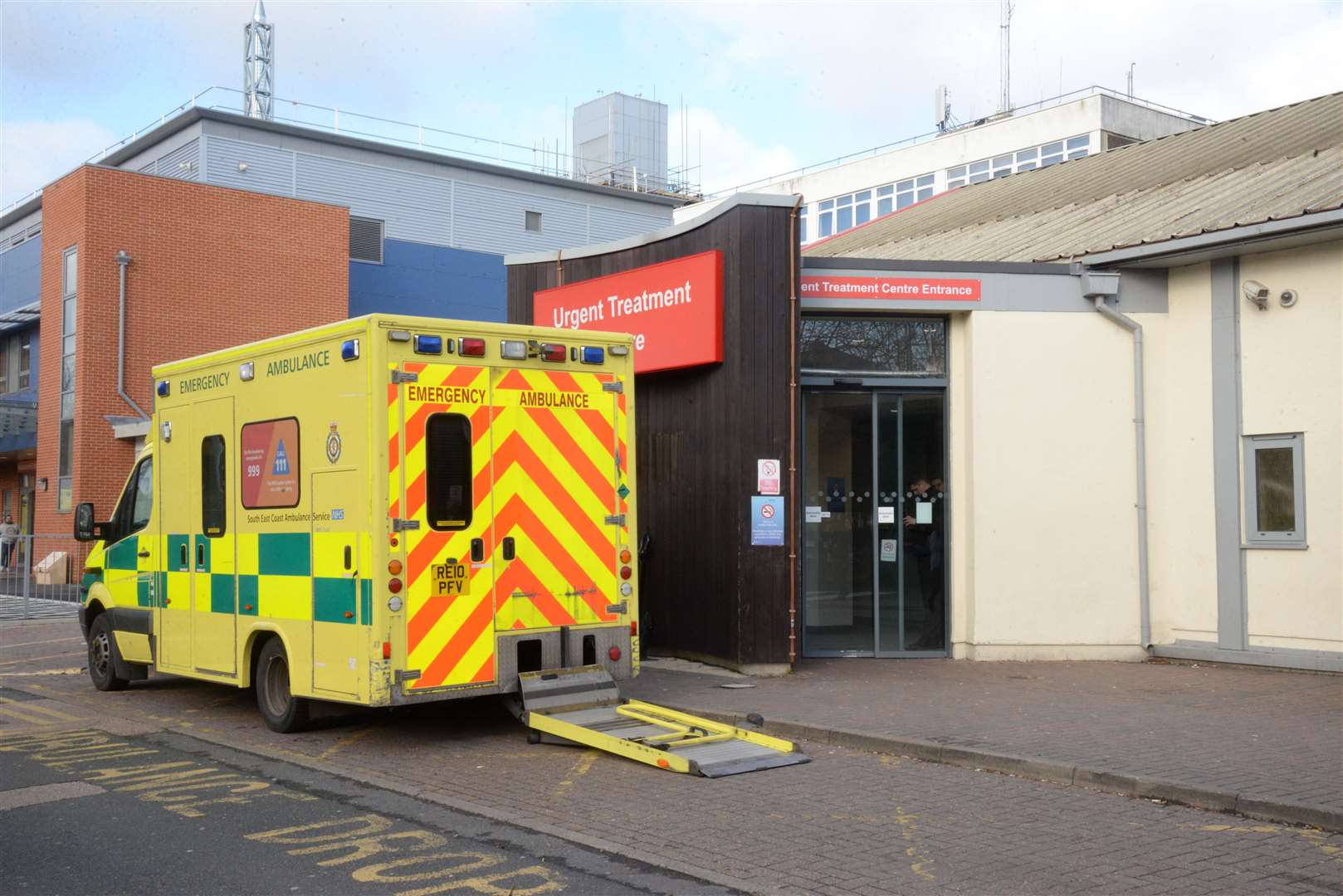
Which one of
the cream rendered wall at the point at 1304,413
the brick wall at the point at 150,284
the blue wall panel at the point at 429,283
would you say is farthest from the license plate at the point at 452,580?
the blue wall panel at the point at 429,283

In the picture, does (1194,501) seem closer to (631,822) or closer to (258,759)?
(631,822)

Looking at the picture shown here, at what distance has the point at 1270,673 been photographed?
Result: 12125 mm

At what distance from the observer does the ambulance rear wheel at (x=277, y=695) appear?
979cm

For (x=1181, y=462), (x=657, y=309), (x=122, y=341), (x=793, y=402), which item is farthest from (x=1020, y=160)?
(x=793, y=402)

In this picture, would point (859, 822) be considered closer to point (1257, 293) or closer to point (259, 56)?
point (1257, 293)

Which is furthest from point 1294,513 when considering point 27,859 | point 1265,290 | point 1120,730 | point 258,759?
point 27,859

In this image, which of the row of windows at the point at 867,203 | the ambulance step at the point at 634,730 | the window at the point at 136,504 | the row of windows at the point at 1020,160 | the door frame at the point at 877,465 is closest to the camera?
the ambulance step at the point at 634,730

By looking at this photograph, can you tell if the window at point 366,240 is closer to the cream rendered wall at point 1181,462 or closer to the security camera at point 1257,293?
the cream rendered wall at point 1181,462

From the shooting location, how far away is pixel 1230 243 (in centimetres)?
1238

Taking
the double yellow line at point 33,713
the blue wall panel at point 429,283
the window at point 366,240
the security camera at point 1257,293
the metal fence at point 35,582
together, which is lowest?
the double yellow line at point 33,713

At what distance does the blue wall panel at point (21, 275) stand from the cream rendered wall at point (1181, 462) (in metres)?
33.7

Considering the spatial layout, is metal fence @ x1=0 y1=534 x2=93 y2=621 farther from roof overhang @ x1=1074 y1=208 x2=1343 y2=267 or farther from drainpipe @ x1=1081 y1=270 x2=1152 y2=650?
roof overhang @ x1=1074 y1=208 x2=1343 y2=267

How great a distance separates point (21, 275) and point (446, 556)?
1409 inches

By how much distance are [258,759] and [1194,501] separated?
930 centimetres
